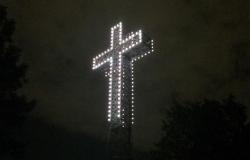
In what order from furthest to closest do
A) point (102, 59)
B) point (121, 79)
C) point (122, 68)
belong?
point (102, 59), point (122, 68), point (121, 79)

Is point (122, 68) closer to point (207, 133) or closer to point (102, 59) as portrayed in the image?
point (102, 59)

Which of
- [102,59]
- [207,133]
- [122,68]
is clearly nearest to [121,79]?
[122,68]

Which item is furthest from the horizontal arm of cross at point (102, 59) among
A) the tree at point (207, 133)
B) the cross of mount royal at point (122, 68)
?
the tree at point (207, 133)

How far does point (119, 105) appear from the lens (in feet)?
76.9

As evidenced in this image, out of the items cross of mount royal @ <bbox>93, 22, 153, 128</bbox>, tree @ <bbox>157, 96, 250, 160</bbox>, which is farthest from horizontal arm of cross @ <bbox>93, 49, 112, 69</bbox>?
tree @ <bbox>157, 96, 250, 160</bbox>

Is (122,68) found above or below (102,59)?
below

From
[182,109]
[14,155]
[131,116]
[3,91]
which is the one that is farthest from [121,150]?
[182,109]

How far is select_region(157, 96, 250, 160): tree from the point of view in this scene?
29422 millimetres

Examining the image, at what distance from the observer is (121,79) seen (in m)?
24.4

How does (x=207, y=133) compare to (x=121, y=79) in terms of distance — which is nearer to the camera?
(x=121, y=79)

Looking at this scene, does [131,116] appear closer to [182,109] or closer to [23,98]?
[23,98]

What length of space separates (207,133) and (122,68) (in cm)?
911

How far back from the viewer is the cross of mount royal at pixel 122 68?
77.2 ft

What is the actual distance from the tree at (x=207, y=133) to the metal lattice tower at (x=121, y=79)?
7.45 meters
